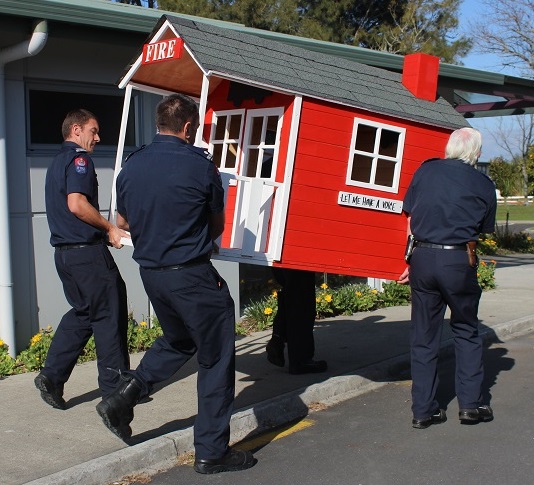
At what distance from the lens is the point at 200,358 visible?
14.5 feet

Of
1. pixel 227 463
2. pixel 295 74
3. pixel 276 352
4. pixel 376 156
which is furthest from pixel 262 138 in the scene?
pixel 227 463

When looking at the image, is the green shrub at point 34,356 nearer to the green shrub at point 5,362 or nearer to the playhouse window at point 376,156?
the green shrub at point 5,362

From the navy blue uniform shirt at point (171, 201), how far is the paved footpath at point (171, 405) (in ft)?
3.87

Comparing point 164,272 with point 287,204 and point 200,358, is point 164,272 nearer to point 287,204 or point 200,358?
point 200,358

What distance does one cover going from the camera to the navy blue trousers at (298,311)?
6.32 m

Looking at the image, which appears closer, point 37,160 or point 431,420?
point 431,420

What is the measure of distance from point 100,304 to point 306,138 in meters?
1.75

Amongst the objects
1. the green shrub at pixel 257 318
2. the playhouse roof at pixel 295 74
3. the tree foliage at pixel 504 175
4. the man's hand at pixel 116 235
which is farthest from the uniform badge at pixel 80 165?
the tree foliage at pixel 504 175

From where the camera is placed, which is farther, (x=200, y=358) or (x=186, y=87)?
(x=186, y=87)

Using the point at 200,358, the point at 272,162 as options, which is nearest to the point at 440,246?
the point at 272,162

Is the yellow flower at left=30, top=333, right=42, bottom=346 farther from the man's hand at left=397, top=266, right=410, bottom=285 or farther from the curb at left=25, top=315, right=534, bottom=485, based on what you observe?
the man's hand at left=397, top=266, right=410, bottom=285

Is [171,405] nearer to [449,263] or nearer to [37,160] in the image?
[449,263]

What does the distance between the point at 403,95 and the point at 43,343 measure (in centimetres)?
368

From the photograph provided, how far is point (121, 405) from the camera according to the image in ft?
14.7
